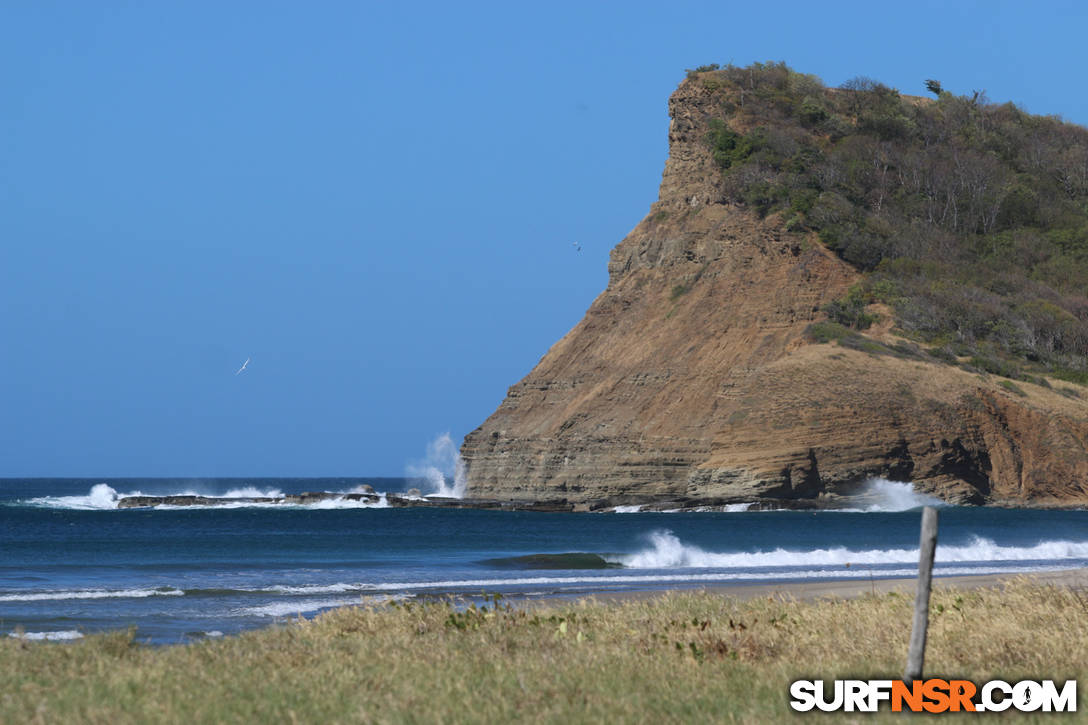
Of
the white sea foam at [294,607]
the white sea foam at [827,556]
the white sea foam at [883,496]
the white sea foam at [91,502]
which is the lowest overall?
the white sea foam at [294,607]

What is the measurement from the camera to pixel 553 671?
10.8 m

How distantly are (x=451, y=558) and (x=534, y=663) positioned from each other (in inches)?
1062

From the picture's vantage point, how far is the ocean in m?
23.2

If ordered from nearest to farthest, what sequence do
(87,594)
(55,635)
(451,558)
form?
1. (55,635)
2. (87,594)
3. (451,558)

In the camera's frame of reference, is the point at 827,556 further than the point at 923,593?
Yes

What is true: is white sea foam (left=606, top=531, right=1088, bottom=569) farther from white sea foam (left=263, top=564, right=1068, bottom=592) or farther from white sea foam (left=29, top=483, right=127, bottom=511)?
white sea foam (left=29, top=483, right=127, bottom=511)

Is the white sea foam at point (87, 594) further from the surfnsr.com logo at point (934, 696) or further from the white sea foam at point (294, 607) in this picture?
the surfnsr.com logo at point (934, 696)

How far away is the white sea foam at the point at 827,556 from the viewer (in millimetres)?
35062

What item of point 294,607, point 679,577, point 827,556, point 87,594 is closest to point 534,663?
point 294,607

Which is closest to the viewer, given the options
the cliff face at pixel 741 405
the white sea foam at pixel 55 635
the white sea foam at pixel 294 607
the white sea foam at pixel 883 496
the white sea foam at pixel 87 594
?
the white sea foam at pixel 55 635

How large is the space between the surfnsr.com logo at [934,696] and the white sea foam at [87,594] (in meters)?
18.6

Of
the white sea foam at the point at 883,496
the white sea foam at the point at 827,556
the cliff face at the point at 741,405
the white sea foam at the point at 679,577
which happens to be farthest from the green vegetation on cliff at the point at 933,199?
the white sea foam at the point at 679,577

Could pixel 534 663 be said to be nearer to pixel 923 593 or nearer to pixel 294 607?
pixel 923 593

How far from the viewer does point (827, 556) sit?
1432 inches
